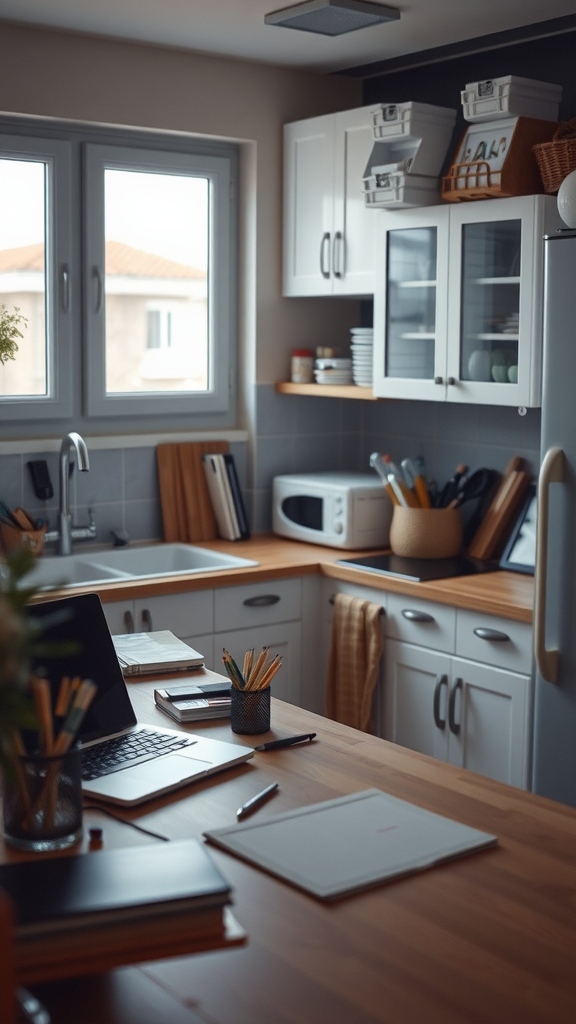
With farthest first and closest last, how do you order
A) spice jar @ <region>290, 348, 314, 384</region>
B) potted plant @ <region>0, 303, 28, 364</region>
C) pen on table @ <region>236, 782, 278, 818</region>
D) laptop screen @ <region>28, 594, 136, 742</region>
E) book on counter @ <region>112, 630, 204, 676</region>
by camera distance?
1. spice jar @ <region>290, 348, 314, 384</region>
2. potted plant @ <region>0, 303, 28, 364</region>
3. book on counter @ <region>112, 630, 204, 676</region>
4. laptop screen @ <region>28, 594, 136, 742</region>
5. pen on table @ <region>236, 782, 278, 818</region>

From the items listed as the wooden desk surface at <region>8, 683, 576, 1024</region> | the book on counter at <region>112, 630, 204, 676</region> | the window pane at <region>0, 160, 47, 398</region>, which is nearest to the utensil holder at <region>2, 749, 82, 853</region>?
the wooden desk surface at <region>8, 683, 576, 1024</region>

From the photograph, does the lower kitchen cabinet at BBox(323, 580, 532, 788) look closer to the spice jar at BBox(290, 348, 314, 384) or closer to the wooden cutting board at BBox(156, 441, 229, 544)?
the wooden cutting board at BBox(156, 441, 229, 544)

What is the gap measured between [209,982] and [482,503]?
2.91 metres

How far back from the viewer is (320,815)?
5.50 ft

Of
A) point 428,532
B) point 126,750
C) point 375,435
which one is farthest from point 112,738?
point 375,435

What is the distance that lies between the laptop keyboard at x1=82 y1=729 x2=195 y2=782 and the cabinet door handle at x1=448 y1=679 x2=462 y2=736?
5.15 ft

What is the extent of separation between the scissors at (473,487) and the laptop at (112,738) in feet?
6.79

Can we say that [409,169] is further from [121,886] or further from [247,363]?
[121,886]

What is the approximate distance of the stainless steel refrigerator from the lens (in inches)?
110

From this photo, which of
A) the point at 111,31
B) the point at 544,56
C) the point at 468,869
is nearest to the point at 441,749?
the point at 468,869

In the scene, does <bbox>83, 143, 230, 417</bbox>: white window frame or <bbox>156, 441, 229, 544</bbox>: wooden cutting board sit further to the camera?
<bbox>156, 441, 229, 544</bbox>: wooden cutting board

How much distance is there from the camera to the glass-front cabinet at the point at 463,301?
3.35 metres

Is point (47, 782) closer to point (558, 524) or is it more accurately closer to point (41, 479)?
point (558, 524)

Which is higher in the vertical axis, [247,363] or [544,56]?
[544,56]
